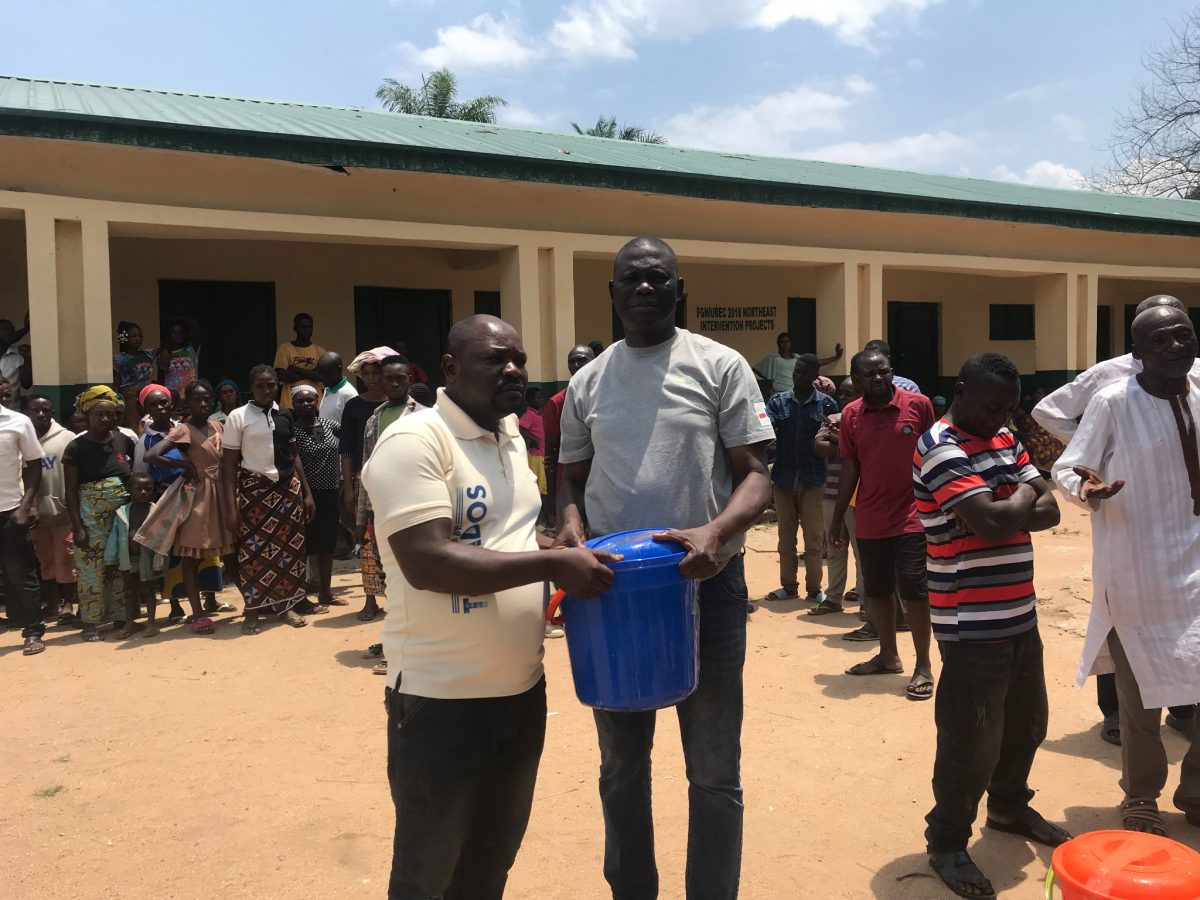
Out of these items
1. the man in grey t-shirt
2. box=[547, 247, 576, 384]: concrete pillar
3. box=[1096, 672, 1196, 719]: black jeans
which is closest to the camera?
the man in grey t-shirt

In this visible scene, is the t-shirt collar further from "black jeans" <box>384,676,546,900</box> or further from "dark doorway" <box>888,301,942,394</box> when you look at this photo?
"dark doorway" <box>888,301,942,394</box>

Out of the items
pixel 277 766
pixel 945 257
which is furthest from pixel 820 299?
pixel 277 766

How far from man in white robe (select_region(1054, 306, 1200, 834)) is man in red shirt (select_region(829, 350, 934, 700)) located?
1.39 m

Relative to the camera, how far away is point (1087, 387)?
3.93 m

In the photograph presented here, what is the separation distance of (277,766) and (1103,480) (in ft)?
11.4

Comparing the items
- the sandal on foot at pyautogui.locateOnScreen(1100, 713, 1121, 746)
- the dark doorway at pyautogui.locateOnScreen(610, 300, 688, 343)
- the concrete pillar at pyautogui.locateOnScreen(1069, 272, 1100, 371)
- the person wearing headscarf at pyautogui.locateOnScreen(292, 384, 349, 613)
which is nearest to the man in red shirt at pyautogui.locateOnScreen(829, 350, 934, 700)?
the sandal on foot at pyautogui.locateOnScreen(1100, 713, 1121, 746)

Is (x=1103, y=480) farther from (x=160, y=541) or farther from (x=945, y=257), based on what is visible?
(x=945, y=257)

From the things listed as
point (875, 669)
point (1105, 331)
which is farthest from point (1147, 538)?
Result: point (1105, 331)

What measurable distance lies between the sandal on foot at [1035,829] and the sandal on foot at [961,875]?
0.33 metres

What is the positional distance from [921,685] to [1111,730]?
33.3 inches

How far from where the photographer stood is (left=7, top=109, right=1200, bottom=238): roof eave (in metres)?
7.04

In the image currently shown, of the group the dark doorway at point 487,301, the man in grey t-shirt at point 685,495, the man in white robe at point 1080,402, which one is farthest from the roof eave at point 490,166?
the man in grey t-shirt at point 685,495

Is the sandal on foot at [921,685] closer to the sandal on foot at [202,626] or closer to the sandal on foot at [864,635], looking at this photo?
the sandal on foot at [864,635]

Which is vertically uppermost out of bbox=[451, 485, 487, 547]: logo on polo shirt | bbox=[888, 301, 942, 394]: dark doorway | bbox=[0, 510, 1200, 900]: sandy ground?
bbox=[888, 301, 942, 394]: dark doorway
